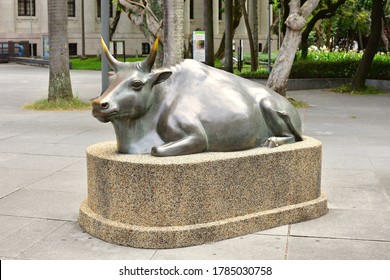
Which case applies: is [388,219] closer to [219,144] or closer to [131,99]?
[219,144]

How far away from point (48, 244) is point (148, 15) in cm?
1483

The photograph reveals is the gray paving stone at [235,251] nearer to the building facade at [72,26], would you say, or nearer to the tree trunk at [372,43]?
the tree trunk at [372,43]

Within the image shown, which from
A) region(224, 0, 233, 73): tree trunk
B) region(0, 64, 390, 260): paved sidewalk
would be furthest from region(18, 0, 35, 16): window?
region(0, 64, 390, 260): paved sidewalk

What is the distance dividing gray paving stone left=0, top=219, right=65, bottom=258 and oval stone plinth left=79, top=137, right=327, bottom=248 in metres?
0.37

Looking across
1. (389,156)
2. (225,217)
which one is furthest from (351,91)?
(225,217)

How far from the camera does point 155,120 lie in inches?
230

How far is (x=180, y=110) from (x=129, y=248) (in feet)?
4.34

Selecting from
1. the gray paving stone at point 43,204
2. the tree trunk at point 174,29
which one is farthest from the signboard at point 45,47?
the gray paving stone at point 43,204

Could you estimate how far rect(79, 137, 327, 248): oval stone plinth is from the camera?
5434 millimetres

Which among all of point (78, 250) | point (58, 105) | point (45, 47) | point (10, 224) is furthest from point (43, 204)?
point (45, 47)

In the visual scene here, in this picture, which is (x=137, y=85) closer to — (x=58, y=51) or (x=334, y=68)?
(x=58, y=51)

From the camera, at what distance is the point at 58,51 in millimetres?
16797

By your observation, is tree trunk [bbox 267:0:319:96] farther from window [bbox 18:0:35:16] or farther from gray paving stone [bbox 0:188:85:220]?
window [bbox 18:0:35:16]

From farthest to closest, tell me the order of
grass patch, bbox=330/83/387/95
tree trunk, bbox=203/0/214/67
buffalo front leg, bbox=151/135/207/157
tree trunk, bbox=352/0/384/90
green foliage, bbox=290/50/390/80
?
1. tree trunk, bbox=203/0/214/67
2. green foliage, bbox=290/50/390/80
3. grass patch, bbox=330/83/387/95
4. tree trunk, bbox=352/0/384/90
5. buffalo front leg, bbox=151/135/207/157
